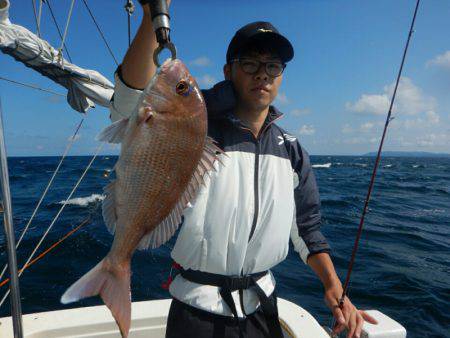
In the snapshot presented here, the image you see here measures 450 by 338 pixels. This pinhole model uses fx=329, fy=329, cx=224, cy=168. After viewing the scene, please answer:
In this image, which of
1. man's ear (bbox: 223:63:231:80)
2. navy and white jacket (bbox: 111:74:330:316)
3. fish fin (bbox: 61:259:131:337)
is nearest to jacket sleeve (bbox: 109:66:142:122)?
navy and white jacket (bbox: 111:74:330:316)

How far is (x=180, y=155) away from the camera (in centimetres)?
146

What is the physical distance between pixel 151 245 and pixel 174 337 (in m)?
0.85

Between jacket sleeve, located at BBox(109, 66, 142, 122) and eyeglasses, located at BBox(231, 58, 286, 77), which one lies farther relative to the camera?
eyeglasses, located at BBox(231, 58, 286, 77)

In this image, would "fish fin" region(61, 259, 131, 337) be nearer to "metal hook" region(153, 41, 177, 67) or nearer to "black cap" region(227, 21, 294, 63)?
"metal hook" region(153, 41, 177, 67)

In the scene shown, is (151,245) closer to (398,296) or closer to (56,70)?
(56,70)

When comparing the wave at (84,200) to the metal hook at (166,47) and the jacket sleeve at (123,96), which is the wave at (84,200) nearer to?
the jacket sleeve at (123,96)

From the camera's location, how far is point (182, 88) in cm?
149

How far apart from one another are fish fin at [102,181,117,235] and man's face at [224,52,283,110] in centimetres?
113

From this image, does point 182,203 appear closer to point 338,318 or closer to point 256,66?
point 256,66

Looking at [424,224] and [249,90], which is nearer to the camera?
[249,90]

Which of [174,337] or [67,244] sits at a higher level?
[174,337]

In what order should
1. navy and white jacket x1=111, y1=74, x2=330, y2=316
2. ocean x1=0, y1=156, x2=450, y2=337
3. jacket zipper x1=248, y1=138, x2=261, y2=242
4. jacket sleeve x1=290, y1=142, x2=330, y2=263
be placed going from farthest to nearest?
ocean x1=0, y1=156, x2=450, y2=337
jacket sleeve x1=290, y1=142, x2=330, y2=263
jacket zipper x1=248, y1=138, x2=261, y2=242
navy and white jacket x1=111, y1=74, x2=330, y2=316

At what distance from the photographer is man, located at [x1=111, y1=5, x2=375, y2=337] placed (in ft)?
6.64

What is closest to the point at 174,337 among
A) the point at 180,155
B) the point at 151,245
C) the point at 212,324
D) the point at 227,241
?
the point at 212,324
